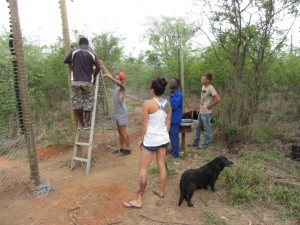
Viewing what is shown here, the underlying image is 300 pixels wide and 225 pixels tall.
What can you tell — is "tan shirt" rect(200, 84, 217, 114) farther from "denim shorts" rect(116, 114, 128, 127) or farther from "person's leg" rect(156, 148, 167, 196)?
"person's leg" rect(156, 148, 167, 196)

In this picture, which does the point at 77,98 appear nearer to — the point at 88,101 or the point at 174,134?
the point at 88,101

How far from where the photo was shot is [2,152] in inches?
280

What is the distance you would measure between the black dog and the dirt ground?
0.55 ft

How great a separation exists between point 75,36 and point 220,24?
5.42 meters

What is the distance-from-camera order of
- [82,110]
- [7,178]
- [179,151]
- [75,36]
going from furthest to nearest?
1. [75,36]
2. [179,151]
3. [82,110]
4. [7,178]

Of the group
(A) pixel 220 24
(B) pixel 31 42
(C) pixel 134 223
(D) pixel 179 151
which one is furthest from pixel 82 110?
(B) pixel 31 42

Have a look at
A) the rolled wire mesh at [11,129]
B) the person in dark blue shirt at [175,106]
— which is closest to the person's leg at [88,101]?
the rolled wire mesh at [11,129]

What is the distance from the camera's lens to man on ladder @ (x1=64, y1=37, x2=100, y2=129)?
5168 mm

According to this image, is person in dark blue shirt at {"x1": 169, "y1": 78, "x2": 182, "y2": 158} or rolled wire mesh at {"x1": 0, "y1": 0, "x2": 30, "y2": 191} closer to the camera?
rolled wire mesh at {"x1": 0, "y1": 0, "x2": 30, "y2": 191}

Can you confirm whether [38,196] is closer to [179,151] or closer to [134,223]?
[134,223]

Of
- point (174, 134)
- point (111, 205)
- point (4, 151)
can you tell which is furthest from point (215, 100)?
point (4, 151)

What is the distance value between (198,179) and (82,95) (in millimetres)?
2726

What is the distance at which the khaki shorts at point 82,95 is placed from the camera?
528cm

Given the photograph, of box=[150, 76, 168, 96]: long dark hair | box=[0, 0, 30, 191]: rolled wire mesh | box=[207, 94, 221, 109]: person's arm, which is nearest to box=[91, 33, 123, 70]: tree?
box=[0, 0, 30, 191]: rolled wire mesh
